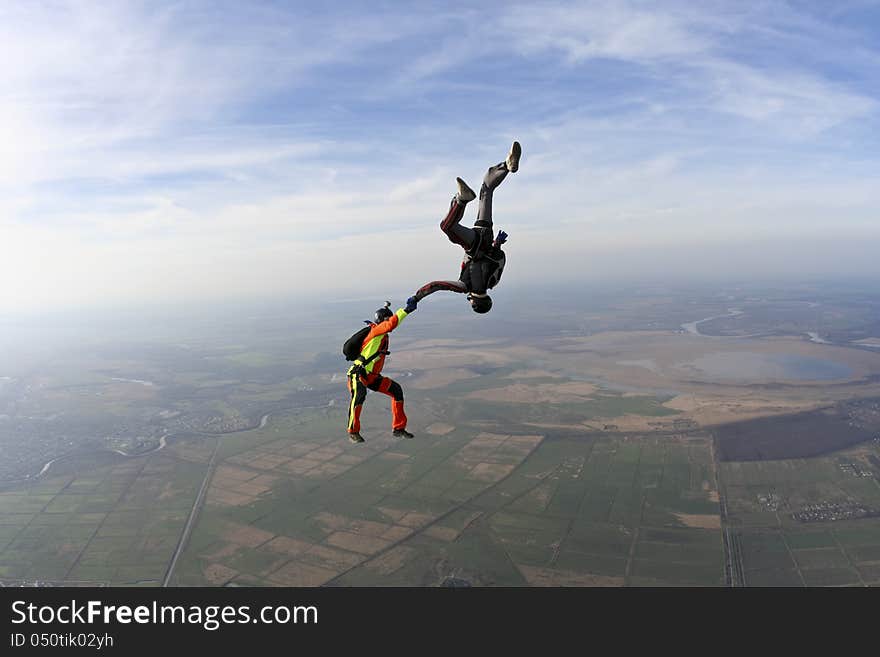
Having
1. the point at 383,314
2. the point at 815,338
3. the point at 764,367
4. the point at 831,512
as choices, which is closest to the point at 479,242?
the point at 383,314

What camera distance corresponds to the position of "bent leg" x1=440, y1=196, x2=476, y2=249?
24.5ft

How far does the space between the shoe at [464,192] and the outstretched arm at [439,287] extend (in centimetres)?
131

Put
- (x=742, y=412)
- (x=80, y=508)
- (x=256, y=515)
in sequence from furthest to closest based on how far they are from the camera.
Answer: (x=742, y=412) → (x=80, y=508) → (x=256, y=515)

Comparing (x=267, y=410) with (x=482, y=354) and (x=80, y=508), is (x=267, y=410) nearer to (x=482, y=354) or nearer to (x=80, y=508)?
(x=80, y=508)

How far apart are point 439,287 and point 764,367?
15336 centimetres

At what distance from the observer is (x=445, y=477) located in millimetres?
70812

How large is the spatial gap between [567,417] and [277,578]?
64293 millimetres

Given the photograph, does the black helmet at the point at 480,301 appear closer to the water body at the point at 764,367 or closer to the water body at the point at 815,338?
the water body at the point at 764,367

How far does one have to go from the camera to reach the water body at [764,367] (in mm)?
122312

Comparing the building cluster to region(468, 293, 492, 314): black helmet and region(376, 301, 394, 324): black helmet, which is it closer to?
region(468, 293, 492, 314): black helmet

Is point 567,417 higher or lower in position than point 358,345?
lower

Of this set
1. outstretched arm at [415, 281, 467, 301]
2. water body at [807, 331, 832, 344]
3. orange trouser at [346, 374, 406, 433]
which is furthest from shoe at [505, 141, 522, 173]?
water body at [807, 331, 832, 344]

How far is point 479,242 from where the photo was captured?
793 centimetres
